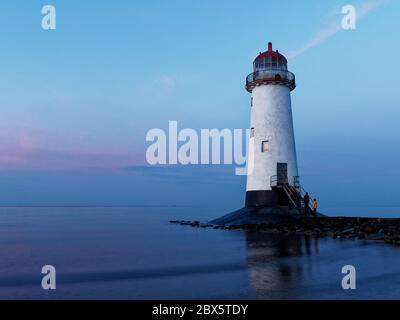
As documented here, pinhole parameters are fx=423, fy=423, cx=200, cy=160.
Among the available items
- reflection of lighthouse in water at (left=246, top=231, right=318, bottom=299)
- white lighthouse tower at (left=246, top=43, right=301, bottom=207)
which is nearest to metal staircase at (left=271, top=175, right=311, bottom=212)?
white lighthouse tower at (left=246, top=43, right=301, bottom=207)

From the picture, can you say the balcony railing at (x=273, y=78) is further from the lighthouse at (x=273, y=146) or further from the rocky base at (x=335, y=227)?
the rocky base at (x=335, y=227)

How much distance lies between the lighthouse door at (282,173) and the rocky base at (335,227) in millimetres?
2766

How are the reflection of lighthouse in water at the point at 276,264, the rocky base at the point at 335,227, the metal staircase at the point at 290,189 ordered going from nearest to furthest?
the reflection of lighthouse in water at the point at 276,264 → the rocky base at the point at 335,227 → the metal staircase at the point at 290,189

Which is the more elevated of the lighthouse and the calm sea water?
the lighthouse

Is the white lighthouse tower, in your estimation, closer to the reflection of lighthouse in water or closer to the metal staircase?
the metal staircase

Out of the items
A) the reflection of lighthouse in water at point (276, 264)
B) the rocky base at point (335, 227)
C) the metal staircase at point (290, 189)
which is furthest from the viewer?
the metal staircase at point (290, 189)

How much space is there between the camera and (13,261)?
18797 mm

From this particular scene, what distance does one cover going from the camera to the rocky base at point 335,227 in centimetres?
2166

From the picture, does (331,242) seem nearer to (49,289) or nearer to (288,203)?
(288,203)

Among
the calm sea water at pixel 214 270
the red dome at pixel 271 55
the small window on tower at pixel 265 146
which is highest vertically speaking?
the red dome at pixel 271 55

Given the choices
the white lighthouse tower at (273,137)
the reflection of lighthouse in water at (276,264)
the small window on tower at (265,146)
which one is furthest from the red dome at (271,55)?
the reflection of lighthouse in water at (276,264)

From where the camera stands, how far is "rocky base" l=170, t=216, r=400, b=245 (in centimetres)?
2166

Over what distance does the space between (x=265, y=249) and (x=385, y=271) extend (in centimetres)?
620

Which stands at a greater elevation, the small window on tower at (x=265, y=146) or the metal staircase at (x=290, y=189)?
the small window on tower at (x=265, y=146)
